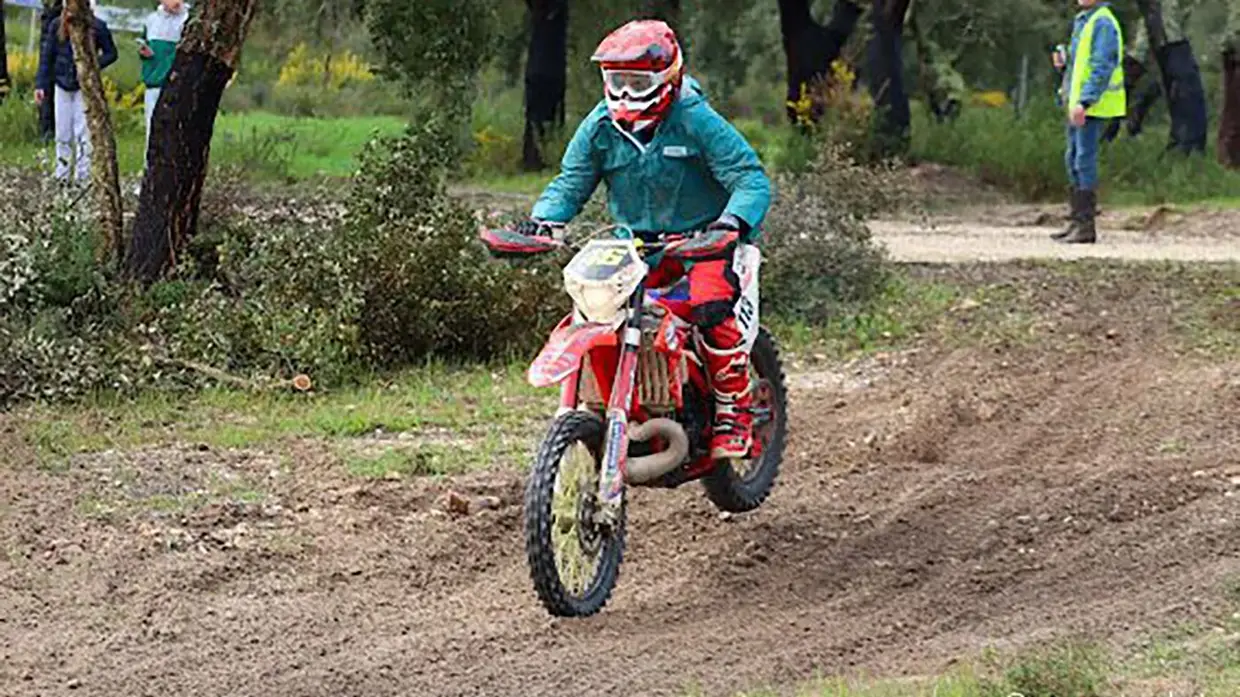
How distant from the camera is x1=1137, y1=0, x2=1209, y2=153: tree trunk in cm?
2728

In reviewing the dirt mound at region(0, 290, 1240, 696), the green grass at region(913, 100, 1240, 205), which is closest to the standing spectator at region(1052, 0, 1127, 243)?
the green grass at region(913, 100, 1240, 205)

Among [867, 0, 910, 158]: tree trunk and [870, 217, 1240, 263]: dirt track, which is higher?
[867, 0, 910, 158]: tree trunk

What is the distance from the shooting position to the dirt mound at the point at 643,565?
23.6ft

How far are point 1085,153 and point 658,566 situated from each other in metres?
10.3

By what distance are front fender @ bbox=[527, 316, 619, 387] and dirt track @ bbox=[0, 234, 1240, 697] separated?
84cm

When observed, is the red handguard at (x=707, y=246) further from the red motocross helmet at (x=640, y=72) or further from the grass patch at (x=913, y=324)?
the grass patch at (x=913, y=324)

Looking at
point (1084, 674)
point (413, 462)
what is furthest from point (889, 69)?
point (1084, 674)

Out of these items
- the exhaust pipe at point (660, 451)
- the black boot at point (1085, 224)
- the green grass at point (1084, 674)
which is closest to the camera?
the green grass at point (1084, 674)

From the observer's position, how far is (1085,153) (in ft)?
59.8

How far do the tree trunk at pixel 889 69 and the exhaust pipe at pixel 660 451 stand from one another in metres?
15.8

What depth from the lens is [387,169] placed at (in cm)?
1360

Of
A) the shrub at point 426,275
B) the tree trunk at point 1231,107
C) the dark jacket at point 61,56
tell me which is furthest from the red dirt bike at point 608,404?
the tree trunk at point 1231,107

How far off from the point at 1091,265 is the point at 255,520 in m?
8.89

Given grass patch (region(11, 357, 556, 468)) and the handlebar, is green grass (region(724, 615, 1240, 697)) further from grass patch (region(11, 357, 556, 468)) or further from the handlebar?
grass patch (region(11, 357, 556, 468))
